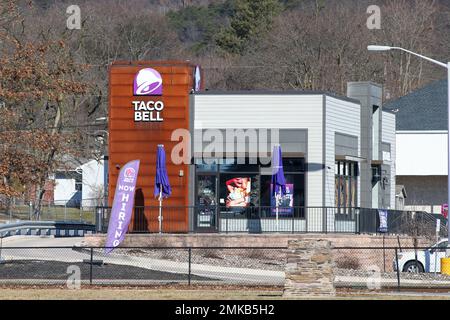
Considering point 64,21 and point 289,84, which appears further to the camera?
point 289,84

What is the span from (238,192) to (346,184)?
211 inches

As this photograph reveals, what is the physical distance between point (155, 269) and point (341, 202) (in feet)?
43.5

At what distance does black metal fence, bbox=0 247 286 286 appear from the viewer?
33.4 meters

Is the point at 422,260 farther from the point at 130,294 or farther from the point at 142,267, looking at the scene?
the point at 130,294

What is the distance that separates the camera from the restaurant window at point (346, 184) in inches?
1893

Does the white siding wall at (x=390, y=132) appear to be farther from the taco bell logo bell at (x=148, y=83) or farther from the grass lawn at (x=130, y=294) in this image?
the grass lawn at (x=130, y=294)

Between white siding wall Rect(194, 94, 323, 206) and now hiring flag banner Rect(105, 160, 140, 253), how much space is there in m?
5.44

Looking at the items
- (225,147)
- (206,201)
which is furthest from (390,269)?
(225,147)

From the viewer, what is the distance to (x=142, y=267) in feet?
123

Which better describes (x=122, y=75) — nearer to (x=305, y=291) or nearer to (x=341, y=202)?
(x=341, y=202)

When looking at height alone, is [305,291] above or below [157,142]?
below

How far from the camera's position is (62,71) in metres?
40.0
